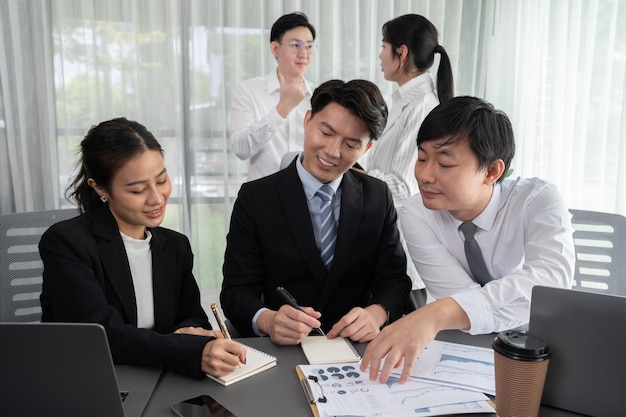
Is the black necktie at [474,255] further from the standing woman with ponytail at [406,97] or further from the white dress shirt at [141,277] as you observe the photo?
the white dress shirt at [141,277]

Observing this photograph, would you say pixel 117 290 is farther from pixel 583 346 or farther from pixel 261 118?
pixel 261 118

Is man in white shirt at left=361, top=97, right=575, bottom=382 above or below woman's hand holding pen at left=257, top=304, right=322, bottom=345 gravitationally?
above

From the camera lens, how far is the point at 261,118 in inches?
106

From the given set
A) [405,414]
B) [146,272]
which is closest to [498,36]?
[146,272]

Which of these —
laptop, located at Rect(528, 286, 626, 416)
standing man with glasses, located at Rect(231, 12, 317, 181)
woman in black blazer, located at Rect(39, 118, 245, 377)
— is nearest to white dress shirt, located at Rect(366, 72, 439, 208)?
standing man with glasses, located at Rect(231, 12, 317, 181)

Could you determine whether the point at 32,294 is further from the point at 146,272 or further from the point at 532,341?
the point at 532,341

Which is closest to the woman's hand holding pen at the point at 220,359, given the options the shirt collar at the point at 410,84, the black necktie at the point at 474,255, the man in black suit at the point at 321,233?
the man in black suit at the point at 321,233

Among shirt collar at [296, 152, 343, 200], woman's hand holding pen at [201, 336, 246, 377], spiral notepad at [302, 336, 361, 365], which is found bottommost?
spiral notepad at [302, 336, 361, 365]

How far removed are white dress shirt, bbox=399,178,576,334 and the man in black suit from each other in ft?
0.34

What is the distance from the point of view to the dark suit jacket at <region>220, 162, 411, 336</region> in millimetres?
1526

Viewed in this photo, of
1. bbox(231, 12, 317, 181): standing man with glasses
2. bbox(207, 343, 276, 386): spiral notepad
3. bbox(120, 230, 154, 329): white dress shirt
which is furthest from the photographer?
bbox(231, 12, 317, 181): standing man with glasses

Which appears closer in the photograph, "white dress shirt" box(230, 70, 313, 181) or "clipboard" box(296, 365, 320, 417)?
"clipboard" box(296, 365, 320, 417)

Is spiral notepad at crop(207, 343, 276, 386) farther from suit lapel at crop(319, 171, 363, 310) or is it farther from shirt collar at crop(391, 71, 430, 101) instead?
shirt collar at crop(391, 71, 430, 101)

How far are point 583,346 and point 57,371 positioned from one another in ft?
2.73
